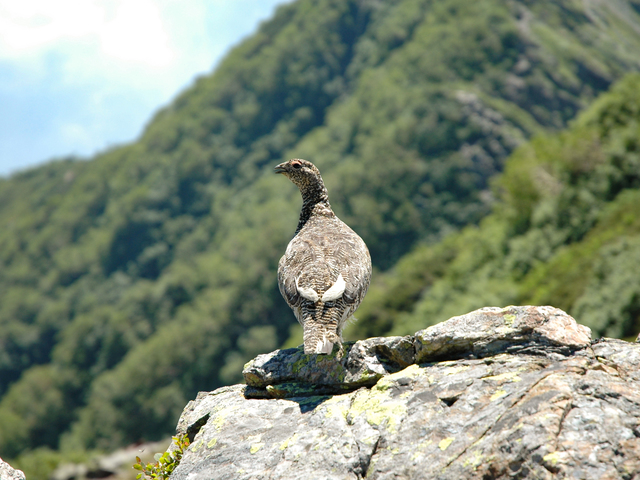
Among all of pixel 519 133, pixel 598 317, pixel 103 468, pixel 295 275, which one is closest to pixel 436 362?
pixel 295 275

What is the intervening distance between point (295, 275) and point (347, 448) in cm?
344

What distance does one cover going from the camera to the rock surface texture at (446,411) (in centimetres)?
631

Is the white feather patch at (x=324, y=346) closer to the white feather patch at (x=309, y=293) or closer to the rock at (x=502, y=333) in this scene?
the white feather patch at (x=309, y=293)

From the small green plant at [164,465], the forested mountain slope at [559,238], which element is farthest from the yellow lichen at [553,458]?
the forested mountain slope at [559,238]

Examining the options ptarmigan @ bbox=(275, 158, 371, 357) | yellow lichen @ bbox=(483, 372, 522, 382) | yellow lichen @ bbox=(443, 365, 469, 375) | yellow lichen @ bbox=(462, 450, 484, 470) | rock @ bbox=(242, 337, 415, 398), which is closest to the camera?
yellow lichen @ bbox=(462, 450, 484, 470)

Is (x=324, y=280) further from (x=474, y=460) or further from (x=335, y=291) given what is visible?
(x=474, y=460)

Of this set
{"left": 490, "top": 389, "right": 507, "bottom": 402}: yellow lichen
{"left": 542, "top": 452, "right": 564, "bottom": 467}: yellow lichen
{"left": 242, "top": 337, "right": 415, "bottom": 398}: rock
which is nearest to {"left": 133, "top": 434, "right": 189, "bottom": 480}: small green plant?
{"left": 242, "top": 337, "right": 415, "bottom": 398}: rock

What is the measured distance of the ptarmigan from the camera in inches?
353

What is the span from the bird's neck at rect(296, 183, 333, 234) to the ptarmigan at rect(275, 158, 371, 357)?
3.88 feet

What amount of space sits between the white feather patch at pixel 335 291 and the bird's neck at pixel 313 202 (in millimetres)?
4636

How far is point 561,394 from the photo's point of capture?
6.70m

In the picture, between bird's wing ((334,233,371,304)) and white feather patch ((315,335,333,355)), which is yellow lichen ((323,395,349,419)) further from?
bird's wing ((334,233,371,304))

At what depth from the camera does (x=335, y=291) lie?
9344 millimetres

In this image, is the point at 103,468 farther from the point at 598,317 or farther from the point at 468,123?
the point at 468,123
